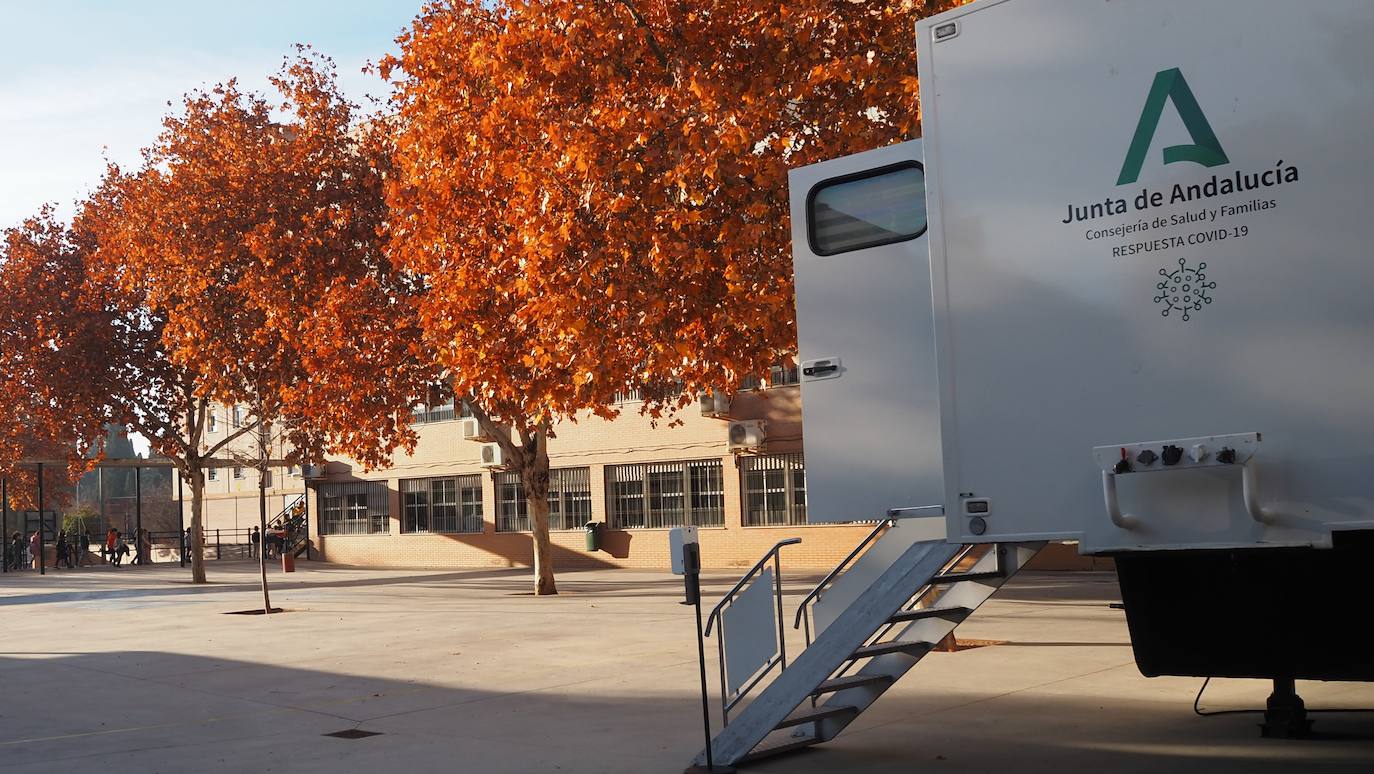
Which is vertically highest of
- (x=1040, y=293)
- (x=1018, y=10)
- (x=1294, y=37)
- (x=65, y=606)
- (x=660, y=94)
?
(x=660, y=94)

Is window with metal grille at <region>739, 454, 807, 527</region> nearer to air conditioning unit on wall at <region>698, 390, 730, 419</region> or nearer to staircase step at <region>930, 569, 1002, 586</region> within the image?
air conditioning unit on wall at <region>698, 390, 730, 419</region>

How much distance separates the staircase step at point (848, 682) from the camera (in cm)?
765

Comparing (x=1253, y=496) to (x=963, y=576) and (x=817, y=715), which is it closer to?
(x=963, y=576)

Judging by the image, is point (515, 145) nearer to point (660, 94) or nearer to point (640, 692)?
point (660, 94)

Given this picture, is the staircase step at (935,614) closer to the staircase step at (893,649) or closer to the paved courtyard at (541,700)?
the staircase step at (893,649)

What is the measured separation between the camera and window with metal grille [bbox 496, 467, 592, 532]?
35781mm

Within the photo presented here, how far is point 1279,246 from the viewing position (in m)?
5.50

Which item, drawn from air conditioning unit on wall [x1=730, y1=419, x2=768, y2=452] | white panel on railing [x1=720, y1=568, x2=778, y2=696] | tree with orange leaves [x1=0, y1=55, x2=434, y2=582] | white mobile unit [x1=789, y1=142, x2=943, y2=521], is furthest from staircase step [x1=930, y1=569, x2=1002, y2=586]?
air conditioning unit on wall [x1=730, y1=419, x2=768, y2=452]

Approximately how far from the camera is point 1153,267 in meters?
5.90

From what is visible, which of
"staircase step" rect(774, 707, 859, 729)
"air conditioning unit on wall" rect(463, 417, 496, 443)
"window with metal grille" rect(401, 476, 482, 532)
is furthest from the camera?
"window with metal grille" rect(401, 476, 482, 532)

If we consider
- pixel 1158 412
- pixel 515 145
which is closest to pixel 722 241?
pixel 515 145

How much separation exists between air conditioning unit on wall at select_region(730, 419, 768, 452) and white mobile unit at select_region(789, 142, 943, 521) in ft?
75.4

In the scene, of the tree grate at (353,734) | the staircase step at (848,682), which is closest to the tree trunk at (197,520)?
the tree grate at (353,734)

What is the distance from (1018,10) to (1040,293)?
141cm
